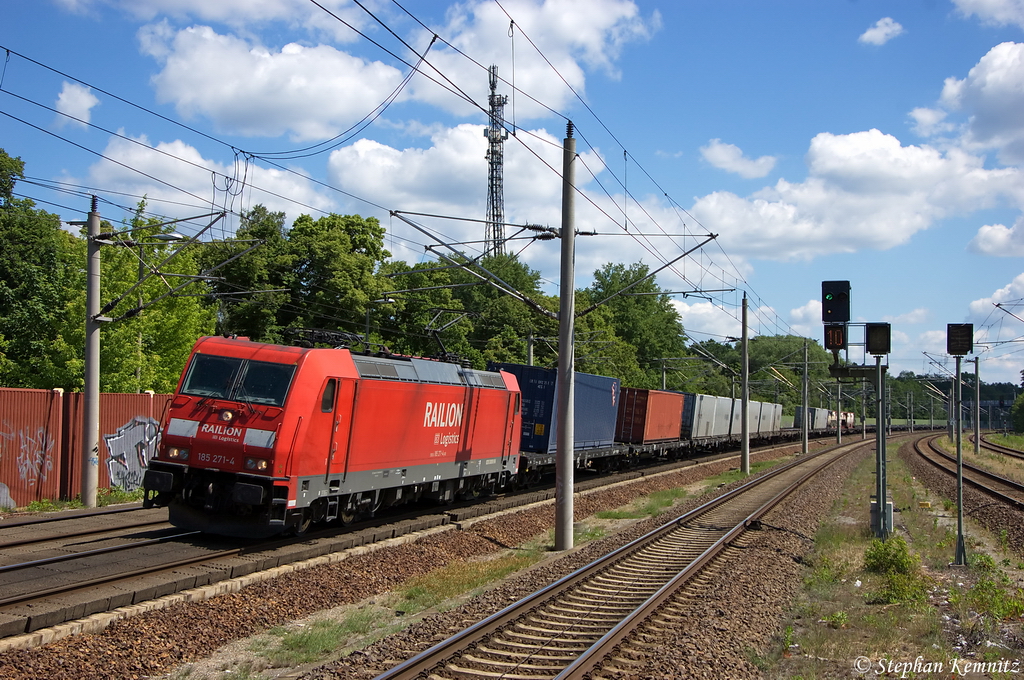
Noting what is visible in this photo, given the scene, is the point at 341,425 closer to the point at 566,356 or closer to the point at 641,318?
the point at 566,356

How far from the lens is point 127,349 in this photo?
2434 cm

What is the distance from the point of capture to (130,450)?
2139 cm

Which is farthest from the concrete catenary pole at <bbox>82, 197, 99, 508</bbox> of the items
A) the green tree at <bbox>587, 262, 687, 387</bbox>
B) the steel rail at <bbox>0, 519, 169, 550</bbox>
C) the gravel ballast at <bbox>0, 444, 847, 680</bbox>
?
the green tree at <bbox>587, 262, 687, 387</bbox>

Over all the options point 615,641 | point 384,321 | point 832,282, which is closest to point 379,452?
point 615,641

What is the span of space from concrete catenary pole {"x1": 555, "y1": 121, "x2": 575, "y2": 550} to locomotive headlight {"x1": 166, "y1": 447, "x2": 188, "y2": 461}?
6.67 metres

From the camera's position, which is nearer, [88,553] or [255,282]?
[88,553]

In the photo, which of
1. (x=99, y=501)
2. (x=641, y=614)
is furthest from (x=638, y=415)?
(x=641, y=614)

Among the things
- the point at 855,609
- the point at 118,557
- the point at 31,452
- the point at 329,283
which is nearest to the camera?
the point at 855,609

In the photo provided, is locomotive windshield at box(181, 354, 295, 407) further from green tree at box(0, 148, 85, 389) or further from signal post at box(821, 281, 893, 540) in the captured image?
green tree at box(0, 148, 85, 389)

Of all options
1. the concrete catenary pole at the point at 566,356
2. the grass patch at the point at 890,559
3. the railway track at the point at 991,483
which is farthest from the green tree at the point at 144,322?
the railway track at the point at 991,483

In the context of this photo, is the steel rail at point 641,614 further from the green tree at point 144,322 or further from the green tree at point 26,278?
the green tree at point 26,278

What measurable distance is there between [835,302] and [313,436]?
36.4ft

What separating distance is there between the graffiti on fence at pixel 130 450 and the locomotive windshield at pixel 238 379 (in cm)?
808

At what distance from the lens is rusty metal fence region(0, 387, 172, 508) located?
1774 centimetres
